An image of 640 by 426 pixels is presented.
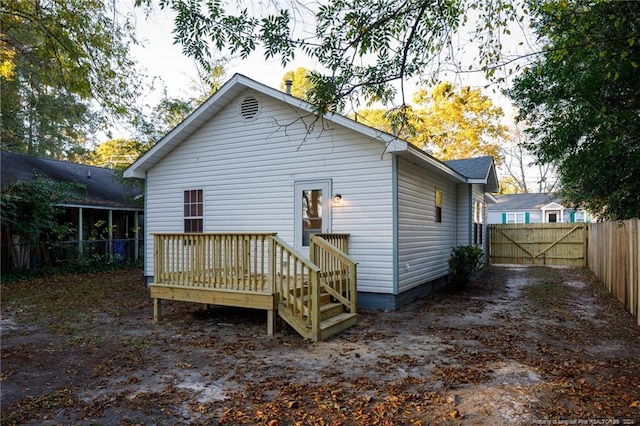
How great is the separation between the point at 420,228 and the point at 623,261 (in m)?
3.77

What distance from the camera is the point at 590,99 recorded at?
686 centimetres

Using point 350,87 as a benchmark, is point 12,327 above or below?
below

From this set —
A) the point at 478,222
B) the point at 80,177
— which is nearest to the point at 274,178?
the point at 478,222

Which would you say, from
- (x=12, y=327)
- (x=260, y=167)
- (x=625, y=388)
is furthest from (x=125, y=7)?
(x=625, y=388)

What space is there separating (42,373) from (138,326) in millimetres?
2227

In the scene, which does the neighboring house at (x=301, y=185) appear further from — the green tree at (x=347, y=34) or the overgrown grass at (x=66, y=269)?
the overgrown grass at (x=66, y=269)

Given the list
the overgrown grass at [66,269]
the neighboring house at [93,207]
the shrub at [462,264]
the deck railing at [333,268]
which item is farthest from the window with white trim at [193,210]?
the shrub at [462,264]

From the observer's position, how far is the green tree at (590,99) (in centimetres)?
515

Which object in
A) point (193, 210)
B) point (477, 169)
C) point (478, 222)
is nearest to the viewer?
point (193, 210)

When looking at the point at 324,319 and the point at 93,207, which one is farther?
the point at 93,207

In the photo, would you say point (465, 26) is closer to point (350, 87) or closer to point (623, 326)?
point (350, 87)

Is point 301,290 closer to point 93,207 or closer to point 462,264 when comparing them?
point 462,264

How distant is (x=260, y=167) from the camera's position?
30.3ft

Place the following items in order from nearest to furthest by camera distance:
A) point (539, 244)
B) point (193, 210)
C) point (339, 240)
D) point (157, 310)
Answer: point (157, 310)
point (339, 240)
point (193, 210)
point (539, 244)
